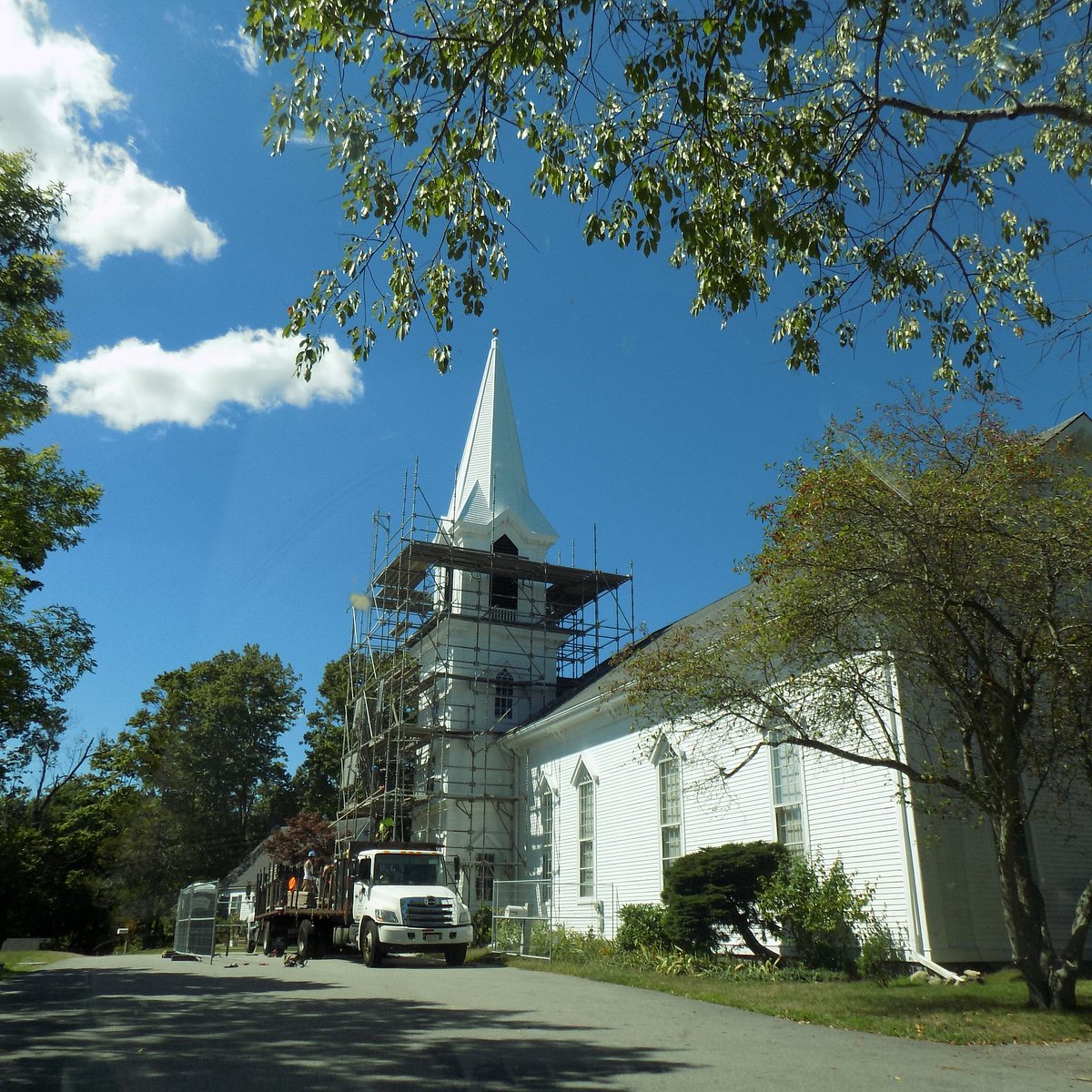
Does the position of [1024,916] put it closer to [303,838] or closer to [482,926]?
[482,926]

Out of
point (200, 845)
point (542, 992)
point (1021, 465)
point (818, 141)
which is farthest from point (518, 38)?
point (200, 845)

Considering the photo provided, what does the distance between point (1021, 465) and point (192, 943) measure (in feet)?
78.5

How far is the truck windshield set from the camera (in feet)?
70.5

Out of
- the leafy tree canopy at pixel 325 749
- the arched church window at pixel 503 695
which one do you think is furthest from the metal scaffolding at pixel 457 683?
the leafy tree canopy at pixel 325 749

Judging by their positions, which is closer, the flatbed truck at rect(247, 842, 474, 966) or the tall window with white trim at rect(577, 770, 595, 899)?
the flatbed truck at rect(247, 842, 474, 966)

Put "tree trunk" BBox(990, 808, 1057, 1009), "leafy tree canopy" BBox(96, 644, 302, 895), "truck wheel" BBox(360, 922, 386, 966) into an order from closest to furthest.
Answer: "tree trunk" BBox(990, 808, 1057, 1009), "truck wheel" BBox(360, 922, 386, 966), "leafy tree canopy" BBox(96, 644, 302, 895)

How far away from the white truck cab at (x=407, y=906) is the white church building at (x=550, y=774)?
218cm

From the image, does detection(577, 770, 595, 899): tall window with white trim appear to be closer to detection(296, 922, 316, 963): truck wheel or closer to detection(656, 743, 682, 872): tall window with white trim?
detection(656, 743, 682, 872): tall window with white trim

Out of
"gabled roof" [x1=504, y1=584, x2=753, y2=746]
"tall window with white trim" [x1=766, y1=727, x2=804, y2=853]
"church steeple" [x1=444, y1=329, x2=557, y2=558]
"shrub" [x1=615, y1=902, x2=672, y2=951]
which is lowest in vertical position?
"shrub" [x1=615, y1=902, x2=672, y2=951]

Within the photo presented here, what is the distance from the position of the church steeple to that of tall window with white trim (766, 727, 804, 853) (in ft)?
64.8

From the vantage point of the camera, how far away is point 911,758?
642 inches

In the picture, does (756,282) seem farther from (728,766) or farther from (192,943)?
(192,943)

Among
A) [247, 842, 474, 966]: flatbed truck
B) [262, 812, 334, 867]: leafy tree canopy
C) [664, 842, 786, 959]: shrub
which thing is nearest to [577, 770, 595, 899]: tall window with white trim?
[247, 842, 474, 966]: flatbed truck

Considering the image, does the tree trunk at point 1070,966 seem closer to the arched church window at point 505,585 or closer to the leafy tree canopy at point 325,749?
the arched church window at point 505,585
